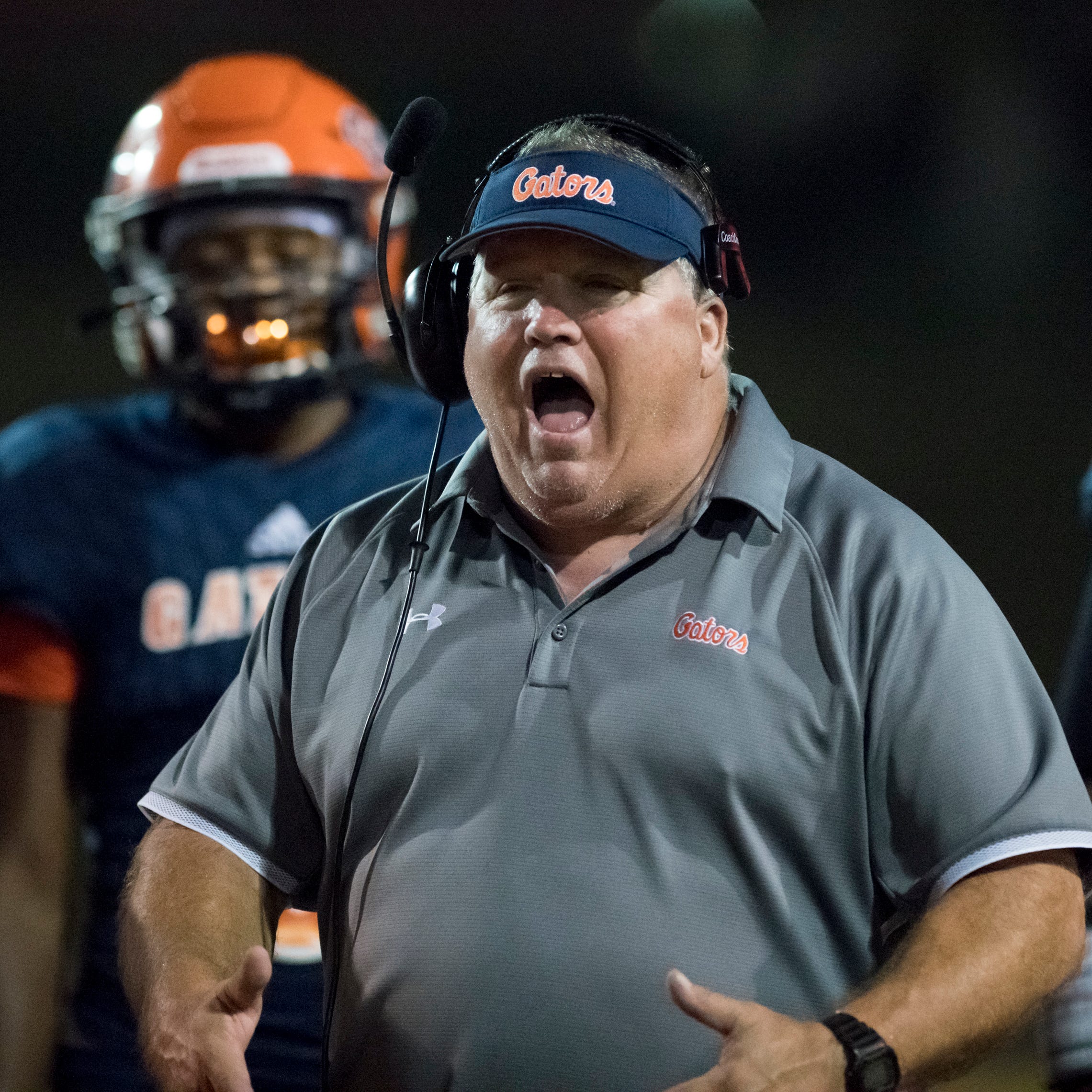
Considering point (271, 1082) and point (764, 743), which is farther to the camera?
point (271, 1082)

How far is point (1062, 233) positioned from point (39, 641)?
2295 millimetres

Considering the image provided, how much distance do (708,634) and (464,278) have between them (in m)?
0.46

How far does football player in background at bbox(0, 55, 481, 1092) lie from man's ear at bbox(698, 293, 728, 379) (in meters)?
0.83

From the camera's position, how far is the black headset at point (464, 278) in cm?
128

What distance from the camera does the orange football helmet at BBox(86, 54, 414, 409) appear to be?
7.61ft

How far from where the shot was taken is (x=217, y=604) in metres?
2.15

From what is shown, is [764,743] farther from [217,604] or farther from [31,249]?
[31,249]

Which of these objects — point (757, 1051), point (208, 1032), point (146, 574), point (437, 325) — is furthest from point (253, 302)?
point (757, 1051)

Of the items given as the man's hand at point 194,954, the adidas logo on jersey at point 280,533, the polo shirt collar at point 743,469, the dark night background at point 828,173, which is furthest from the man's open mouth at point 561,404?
the dark night background at point 828,173

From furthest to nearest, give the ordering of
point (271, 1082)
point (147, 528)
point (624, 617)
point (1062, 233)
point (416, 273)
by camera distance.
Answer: point (1062, 233)
point (147, 528)
point (271, 1082)
point (416, 273)
point (624, 617)

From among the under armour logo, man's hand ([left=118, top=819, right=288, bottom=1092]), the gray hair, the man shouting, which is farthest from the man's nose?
man's hand ([left=118, top=819, right=288, bottom=1092])

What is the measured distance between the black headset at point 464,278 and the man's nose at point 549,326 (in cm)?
13

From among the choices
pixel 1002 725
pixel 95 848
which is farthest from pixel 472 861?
pixel 95 848

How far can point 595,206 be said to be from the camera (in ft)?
3.99
